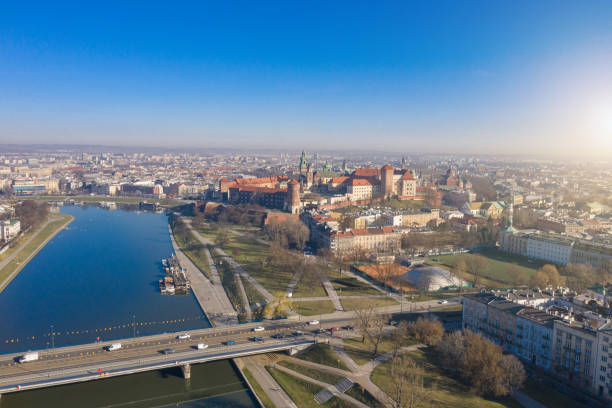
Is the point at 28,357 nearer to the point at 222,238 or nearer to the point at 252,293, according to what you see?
the point at 252,293

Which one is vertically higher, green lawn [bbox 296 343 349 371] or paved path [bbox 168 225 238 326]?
green lawn [bbox 296 343 349 371]

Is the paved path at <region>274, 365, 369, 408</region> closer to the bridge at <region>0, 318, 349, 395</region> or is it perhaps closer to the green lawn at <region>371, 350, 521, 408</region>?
the bridge at <region>0, 318, 349, 395</region>

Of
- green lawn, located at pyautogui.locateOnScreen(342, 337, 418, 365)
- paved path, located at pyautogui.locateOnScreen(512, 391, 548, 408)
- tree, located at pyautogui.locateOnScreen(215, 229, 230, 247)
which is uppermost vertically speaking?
tree, located at pyautogui.locateOnScreen(215, 229, 230, 247)

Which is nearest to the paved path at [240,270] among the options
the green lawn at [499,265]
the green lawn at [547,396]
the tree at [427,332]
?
the tree at [427,332]

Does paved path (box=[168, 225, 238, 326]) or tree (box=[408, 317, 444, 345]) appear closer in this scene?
tree (box=[408, 317, 444, 345])

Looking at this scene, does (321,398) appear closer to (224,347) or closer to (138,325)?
(224,347)

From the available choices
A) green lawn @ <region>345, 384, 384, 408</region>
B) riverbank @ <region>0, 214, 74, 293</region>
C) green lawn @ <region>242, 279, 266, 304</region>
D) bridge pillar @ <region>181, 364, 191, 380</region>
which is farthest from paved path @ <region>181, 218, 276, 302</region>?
riverbank @ <region>0, 214, 74, 293</region>

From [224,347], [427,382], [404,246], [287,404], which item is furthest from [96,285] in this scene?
[404,246]
